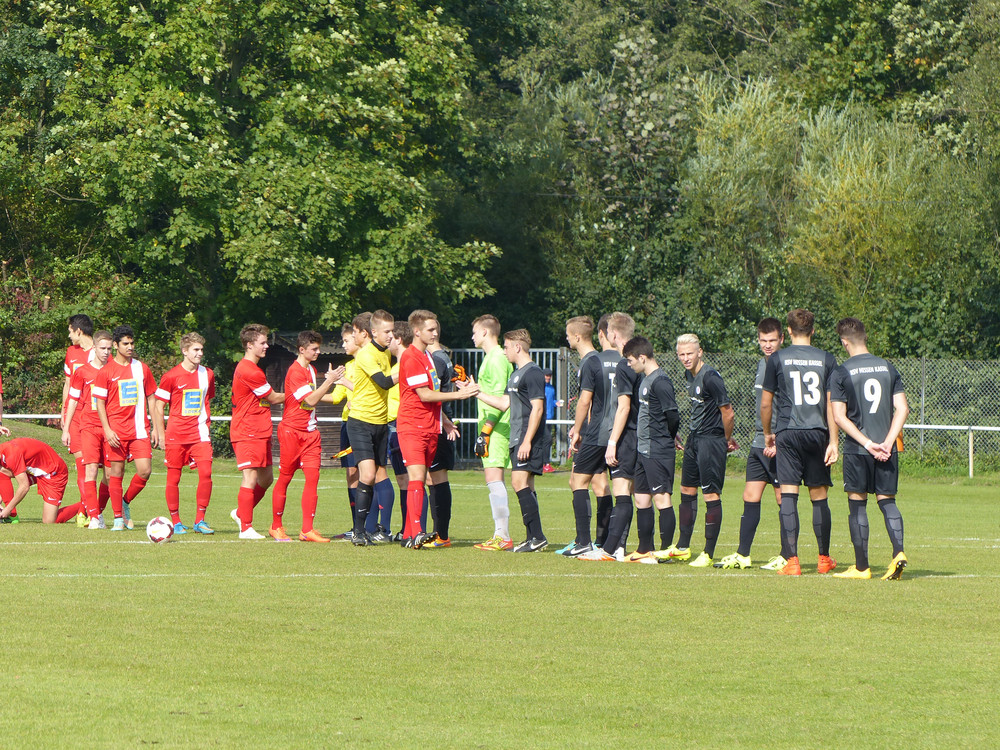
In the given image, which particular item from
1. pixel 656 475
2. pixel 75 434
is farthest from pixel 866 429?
pixel 75 434

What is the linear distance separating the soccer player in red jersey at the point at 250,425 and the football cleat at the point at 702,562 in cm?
438

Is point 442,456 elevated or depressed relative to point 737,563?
elevated

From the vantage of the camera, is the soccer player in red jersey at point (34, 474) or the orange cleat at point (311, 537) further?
the soccer player in red jersey at point (34, 474)

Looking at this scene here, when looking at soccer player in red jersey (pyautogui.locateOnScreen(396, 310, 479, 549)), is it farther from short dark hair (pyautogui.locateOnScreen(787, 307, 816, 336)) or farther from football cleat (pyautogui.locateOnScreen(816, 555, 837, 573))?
football cleat (pyautogui.locateOnScreen(816, 555, 837, 573))

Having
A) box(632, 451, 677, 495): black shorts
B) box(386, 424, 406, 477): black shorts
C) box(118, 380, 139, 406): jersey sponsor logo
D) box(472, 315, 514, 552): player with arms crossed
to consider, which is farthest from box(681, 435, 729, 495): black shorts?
box(118, 380, 139, 406): jersey sponsor logo

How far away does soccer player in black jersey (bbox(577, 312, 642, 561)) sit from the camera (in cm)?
1209

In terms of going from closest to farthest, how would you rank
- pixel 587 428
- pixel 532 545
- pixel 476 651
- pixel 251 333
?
pixel 476 651 → pixel 587 428 → pixel 532 545 → pixel 251 333

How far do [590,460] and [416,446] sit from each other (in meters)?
1.58

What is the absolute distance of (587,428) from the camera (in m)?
12.8

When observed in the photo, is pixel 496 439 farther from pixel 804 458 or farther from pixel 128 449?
pixel 128 449

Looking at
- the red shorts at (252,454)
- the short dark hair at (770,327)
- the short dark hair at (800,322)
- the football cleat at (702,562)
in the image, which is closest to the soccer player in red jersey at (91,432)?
the red shorts at (252,454)

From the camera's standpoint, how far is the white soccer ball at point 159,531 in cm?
1309

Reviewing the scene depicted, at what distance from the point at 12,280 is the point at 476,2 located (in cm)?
1374

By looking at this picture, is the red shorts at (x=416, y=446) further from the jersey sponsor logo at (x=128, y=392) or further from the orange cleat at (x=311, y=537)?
the jersey sponsor logo at (x=128, y=392)
